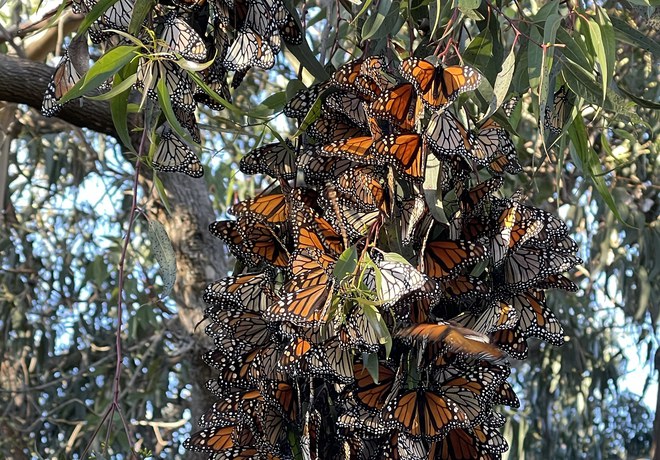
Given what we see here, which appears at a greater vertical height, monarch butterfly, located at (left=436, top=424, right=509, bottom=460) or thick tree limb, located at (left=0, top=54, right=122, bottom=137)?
thick tree limb, located at (left=0, top=54, right=122, bottom=137)

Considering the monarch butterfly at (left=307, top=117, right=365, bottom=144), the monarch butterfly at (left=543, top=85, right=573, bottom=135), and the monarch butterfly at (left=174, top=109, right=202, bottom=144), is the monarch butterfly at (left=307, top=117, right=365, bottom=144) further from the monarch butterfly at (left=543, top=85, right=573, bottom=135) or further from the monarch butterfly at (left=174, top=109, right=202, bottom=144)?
the monarch butterfly at (left=543, top=85, right=573, bottom=135)

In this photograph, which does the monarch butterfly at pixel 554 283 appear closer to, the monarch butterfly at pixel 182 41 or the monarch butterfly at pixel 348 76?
the monarch butterfly at pixel 348 76

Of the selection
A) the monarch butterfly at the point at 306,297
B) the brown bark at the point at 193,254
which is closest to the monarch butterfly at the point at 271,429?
the monarch butterfly at the point at 306,297

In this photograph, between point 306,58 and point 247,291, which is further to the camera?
point 306,58

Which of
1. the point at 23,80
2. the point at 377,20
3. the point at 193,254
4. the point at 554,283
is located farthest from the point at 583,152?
the point at 193,254

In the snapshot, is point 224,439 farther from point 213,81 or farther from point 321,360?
point 213,81

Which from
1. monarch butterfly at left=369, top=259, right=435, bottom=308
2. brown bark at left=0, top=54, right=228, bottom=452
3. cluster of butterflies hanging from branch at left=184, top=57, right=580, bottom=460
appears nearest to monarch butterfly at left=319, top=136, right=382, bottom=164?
cluster of butterflies hanging from branch at left=184, top=57, right=580, bottom=460
